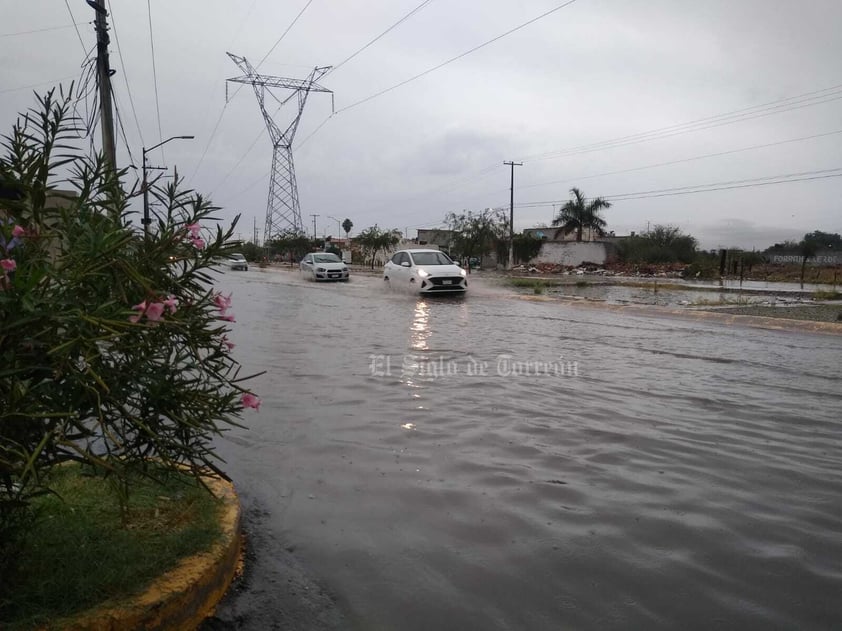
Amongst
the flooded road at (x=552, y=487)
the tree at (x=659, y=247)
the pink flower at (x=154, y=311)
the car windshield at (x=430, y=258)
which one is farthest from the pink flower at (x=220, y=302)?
the tree at (x=659, y=247)

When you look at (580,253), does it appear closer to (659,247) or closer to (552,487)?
(659,247)

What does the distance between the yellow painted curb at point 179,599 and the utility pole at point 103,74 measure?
1229cm

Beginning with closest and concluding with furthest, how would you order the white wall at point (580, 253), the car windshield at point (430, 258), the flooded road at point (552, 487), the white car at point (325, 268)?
the flooded road at point (552, 487)
the car windshield at point (430, 258)
the white car at point (325, 268)
the white wall at point (580, 253)

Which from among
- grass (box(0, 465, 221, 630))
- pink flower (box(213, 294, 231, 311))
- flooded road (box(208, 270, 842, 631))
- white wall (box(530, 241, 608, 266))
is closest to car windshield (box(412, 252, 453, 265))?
flooded road (box(208, 270, 842, 631))

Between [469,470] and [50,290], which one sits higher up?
[50,290]

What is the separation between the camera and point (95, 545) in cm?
284

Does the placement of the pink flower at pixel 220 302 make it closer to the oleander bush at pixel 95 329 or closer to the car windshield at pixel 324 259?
the oleander bush at pixel 95 329

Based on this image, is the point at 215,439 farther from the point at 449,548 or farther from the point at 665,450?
the point at 665,450

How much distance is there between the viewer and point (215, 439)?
536 cm

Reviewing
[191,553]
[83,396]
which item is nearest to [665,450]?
[191,553]

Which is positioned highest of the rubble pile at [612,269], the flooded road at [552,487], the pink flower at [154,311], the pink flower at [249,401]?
the rubble pile at [612,269]

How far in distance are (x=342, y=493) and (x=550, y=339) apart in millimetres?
7494

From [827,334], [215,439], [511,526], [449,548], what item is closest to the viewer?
[449,548]

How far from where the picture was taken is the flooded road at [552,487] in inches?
115
